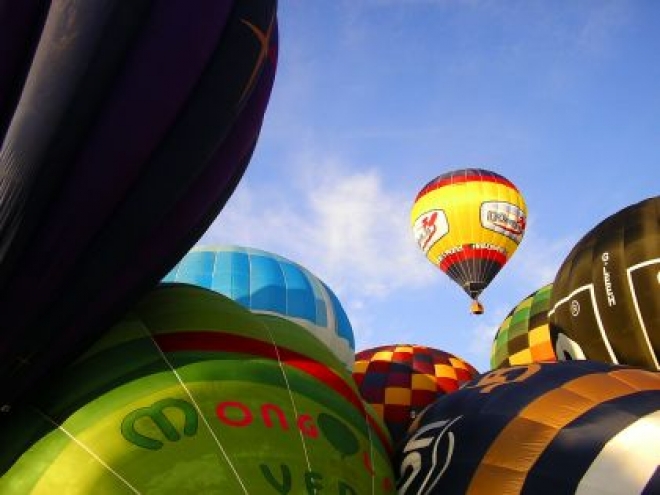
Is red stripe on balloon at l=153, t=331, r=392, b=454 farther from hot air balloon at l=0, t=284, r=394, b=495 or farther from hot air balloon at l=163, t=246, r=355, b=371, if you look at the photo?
hot air balloon at l=163, t=246, r=355, b=371

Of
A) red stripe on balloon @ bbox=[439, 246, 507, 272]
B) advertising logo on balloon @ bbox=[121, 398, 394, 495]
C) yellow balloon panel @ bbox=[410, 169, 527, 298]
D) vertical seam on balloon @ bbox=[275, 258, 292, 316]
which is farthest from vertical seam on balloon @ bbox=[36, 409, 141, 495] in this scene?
red stripe on balloon @ bbox=[439, 246, 507, 272]

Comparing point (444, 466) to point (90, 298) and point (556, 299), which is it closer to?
point (90, 298)

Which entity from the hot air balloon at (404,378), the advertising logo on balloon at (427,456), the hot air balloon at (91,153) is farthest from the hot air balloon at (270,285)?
the hot air balloon at (91,153)

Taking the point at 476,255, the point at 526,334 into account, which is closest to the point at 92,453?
the point at 526,334

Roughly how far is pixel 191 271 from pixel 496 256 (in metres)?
9.69

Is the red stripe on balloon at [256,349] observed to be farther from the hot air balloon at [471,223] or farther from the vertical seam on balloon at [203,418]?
the hot air balloon at [471,223]

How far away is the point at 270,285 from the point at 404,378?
306 centimetres

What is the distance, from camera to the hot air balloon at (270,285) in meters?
9.52

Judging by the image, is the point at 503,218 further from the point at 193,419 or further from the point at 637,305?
the point at 193,419

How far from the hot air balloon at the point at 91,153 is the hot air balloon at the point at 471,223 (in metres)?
13.7

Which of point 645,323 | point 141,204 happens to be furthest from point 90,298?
point 645,323

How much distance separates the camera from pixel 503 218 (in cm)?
1720

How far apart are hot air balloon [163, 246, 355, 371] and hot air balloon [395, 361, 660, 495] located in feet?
16.6

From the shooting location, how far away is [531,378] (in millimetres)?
4527
